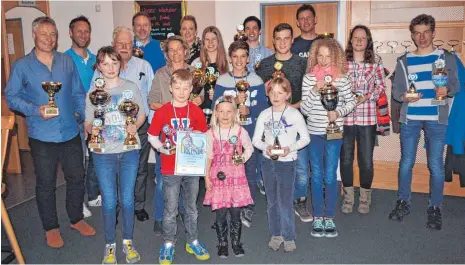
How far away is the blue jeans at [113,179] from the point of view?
3146 mm

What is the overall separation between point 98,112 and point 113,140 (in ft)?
0.72

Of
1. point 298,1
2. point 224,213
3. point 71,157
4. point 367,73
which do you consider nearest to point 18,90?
point 71,157

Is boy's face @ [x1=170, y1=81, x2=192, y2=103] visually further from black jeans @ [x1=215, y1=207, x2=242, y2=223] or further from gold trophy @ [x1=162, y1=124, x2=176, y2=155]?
black jeans @ [x1=215, y1=207, x2=242, y2=223]

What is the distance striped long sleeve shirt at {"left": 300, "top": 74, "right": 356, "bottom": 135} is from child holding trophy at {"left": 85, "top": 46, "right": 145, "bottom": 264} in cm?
129

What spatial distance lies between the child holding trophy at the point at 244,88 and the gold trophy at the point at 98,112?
940 mm

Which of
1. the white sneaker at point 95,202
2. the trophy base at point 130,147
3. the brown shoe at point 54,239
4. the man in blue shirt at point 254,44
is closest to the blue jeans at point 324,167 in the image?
the man in blue shirt at point 254,44

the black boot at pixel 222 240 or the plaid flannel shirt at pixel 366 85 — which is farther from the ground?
the plaid flannel shirt at pixel 366 85

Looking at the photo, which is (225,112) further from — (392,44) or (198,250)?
(392,44)

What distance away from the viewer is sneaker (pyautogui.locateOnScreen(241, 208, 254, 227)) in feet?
13.0

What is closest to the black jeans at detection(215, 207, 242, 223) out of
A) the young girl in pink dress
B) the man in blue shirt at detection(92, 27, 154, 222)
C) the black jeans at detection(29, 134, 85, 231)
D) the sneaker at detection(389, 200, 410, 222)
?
the young girl in pink dress

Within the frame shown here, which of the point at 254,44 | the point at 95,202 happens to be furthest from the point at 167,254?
the point at 254,44

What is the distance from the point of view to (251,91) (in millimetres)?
3664

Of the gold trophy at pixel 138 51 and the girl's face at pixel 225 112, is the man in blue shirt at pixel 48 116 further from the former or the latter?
the girl's face at pixel 225 112

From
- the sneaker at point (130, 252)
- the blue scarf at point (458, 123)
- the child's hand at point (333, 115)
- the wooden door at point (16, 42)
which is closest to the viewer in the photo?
the sneaker at point (130, 252)
